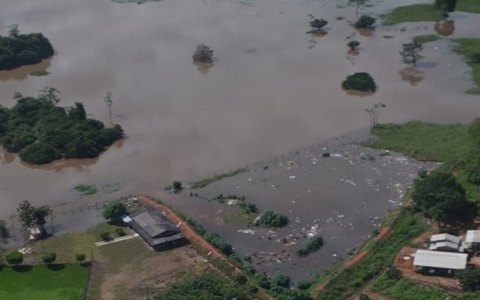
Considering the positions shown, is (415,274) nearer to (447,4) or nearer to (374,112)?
(374,112)

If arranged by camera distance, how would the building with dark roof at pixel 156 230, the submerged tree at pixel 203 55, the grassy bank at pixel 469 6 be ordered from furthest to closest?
the grassy bank at pixel 469 6 < the submerged tree at pixel 203 55 < the building with dark roof at pixel 156 230

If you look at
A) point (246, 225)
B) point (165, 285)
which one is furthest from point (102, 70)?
point (165, 285)

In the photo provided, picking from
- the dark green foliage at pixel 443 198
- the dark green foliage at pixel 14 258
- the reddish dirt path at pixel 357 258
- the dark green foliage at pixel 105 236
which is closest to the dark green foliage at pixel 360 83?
the dark green foliage at pixel 443 198

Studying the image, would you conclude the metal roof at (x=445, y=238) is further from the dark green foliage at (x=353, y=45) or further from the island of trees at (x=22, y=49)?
the island of trees at (x=22, y=49)

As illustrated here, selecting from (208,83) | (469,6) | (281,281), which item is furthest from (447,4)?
(281,281)

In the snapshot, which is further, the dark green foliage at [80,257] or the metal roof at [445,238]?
the dark green foliage at [80,257]
